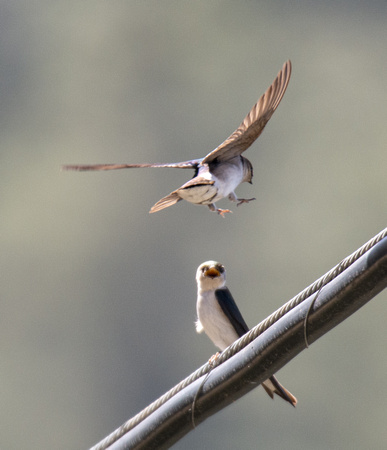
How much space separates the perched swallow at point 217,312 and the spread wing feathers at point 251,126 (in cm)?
79

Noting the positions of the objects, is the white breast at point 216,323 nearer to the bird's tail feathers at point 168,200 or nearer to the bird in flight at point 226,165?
the bird in flight at point 226,165

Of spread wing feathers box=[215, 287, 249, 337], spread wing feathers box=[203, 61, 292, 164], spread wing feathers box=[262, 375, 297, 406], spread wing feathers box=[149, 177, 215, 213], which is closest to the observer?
spread wing feathers box=[262, 375, 297, 406]

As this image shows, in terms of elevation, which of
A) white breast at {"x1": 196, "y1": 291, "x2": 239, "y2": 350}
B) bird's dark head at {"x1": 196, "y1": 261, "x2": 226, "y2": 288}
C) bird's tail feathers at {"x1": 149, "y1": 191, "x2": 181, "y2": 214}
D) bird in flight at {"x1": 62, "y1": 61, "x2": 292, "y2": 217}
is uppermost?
bird in flight at {"x1": 62, "y1": 61, "x2": 292, "y2": 217}

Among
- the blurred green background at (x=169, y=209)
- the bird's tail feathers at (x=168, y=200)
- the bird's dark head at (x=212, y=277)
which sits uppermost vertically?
the bird's tail feathers at (x=168, y=200)

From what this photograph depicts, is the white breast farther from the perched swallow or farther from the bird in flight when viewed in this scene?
the bird in flight

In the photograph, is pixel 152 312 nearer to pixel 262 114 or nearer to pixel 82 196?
pixel 82 196

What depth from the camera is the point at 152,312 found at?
178 feet

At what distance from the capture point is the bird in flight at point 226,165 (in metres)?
6.46

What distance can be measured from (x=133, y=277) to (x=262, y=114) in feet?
172

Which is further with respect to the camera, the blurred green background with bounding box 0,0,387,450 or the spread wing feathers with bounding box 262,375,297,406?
the blurred green background with bounding box 0,0,387,450

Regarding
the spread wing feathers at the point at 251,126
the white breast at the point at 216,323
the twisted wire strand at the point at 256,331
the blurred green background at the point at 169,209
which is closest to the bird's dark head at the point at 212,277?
the white breast at the point at 216,323

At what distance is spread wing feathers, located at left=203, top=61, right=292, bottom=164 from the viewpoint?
659 centimetres

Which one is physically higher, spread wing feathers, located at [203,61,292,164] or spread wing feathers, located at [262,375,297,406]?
spread wing feathers, located at [203,61,292,164]

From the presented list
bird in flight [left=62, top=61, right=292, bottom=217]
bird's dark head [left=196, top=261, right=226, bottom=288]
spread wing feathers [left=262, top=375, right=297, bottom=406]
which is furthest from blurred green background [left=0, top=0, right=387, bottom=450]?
spread wing feathers [left=262, top=375, right=297, bottom=406]
